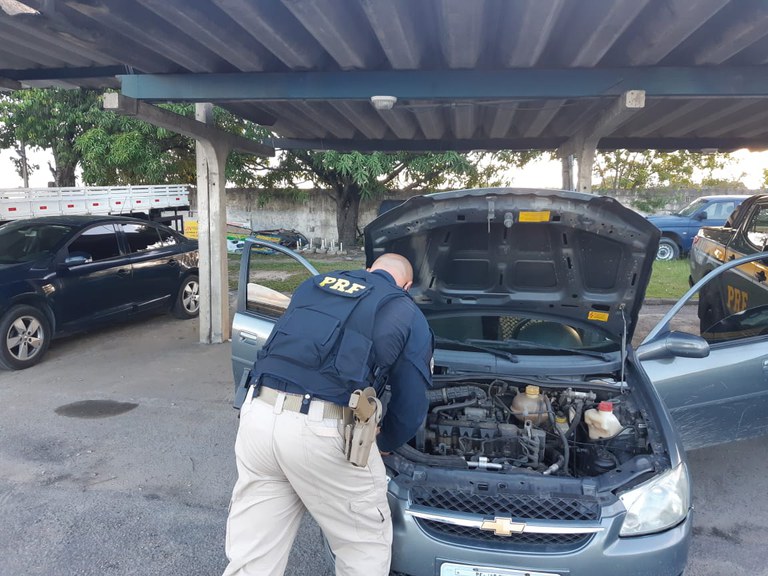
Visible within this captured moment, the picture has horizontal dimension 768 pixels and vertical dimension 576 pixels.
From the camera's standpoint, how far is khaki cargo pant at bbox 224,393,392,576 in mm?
2031

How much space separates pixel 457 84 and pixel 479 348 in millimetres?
2928

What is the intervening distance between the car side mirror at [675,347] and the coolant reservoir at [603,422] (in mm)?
521

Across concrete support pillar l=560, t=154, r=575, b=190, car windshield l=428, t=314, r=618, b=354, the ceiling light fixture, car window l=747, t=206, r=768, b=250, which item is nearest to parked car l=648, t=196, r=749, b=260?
concrete support pillar l=560, t=154, r=575, b=190

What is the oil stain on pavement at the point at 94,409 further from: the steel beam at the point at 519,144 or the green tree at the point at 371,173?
the green tree at the point at 371,173

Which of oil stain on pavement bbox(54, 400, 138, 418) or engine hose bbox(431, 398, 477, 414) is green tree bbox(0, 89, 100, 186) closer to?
oil stain on pavement bbox(54, 400, 138, 418)

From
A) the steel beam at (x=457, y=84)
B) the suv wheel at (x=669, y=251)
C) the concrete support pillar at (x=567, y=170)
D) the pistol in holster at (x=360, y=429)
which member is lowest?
the pistol in holster at (x=360, y=429)

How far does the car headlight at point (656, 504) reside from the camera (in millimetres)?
2186

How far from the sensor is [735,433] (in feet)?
11.0

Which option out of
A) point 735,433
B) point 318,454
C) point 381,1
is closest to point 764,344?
point 735,433

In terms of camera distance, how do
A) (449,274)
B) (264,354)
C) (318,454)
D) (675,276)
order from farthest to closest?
(675,276) < (449,274) < (264,354) < (318,454)

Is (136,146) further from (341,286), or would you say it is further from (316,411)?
(316,411)

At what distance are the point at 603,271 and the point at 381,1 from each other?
2268 mm

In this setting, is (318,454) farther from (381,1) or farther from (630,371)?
(381,1)

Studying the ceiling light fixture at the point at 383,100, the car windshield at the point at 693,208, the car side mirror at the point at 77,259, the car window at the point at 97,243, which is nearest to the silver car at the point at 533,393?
the ceiling light fixture at the point at 383,100
